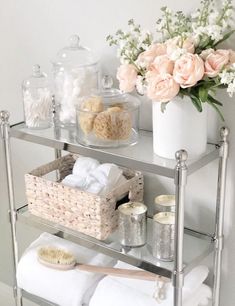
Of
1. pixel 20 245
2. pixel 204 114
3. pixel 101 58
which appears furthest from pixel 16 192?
pixel 204 114

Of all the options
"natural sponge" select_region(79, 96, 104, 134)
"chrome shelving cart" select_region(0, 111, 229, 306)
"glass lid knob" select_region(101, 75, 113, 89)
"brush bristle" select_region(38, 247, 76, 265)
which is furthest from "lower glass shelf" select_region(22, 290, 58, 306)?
"glass lid knob" select_region(101, 75, 113, 89)

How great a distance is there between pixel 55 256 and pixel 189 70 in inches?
30.1

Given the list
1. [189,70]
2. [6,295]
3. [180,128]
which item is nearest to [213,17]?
[189,70]

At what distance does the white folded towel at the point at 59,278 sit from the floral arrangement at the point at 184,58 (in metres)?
0.61

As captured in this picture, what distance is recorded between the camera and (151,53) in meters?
1.34

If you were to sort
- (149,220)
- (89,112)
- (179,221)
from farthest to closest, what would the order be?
(149,220) < (89,112) < (179,221)

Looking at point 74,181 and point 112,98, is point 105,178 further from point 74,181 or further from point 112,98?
point 112,98

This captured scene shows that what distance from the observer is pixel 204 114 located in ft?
4.60

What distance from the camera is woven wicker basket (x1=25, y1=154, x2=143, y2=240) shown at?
5.04 feet

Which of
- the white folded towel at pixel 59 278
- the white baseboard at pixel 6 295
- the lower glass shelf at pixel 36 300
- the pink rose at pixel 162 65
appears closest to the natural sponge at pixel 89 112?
the pink rose at pixel 162 65

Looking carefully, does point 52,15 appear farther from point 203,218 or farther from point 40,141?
point 203,218

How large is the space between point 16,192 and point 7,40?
575 millimetres

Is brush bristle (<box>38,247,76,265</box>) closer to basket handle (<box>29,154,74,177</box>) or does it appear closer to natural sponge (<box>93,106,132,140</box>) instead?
basket handle (<box>29,154,74,177</box>)

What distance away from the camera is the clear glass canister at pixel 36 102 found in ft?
5.47
